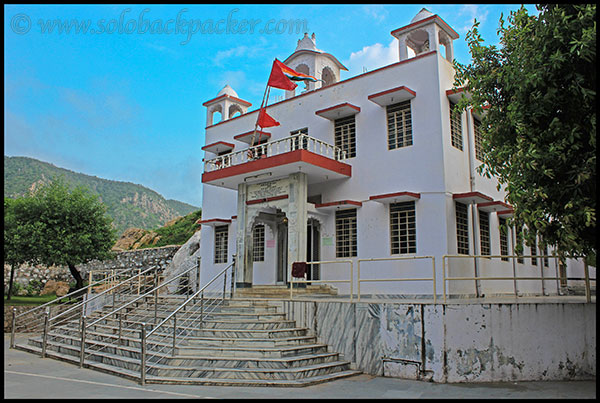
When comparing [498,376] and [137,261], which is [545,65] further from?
[137,261]

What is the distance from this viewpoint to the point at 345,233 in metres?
14.2

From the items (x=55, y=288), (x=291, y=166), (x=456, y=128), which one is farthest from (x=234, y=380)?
(x=55, y=288)

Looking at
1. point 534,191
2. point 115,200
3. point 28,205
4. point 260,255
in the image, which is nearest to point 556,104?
point 534,191

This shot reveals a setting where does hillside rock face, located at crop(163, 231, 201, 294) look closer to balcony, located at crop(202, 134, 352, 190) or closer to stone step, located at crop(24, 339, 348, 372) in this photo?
balcony, located at crop(202, 134, 352, 190)

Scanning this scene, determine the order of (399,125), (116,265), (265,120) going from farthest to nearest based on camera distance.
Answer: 1. (116,265)
2. (265,120)
3. (399,125)

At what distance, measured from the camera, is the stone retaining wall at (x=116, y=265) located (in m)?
25.1

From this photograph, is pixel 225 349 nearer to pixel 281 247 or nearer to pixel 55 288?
pixel 281 247

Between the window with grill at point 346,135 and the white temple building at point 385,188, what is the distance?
1.3 inches

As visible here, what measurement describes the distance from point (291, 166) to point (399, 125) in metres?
3.38

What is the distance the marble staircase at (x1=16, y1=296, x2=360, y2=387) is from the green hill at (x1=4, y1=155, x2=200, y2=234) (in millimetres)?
53244

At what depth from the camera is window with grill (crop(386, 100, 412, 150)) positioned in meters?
13.6

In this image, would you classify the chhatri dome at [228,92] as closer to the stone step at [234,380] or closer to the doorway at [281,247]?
the doorway at [281,247]

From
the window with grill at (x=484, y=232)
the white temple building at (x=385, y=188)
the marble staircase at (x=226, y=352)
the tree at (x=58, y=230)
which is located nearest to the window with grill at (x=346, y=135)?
the white temple building at (x=385, y=188)

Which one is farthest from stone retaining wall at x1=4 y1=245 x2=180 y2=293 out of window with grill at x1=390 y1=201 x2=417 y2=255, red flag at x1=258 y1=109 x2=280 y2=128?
window with grill at x1=390 y1=201 x2=417 y2=255
